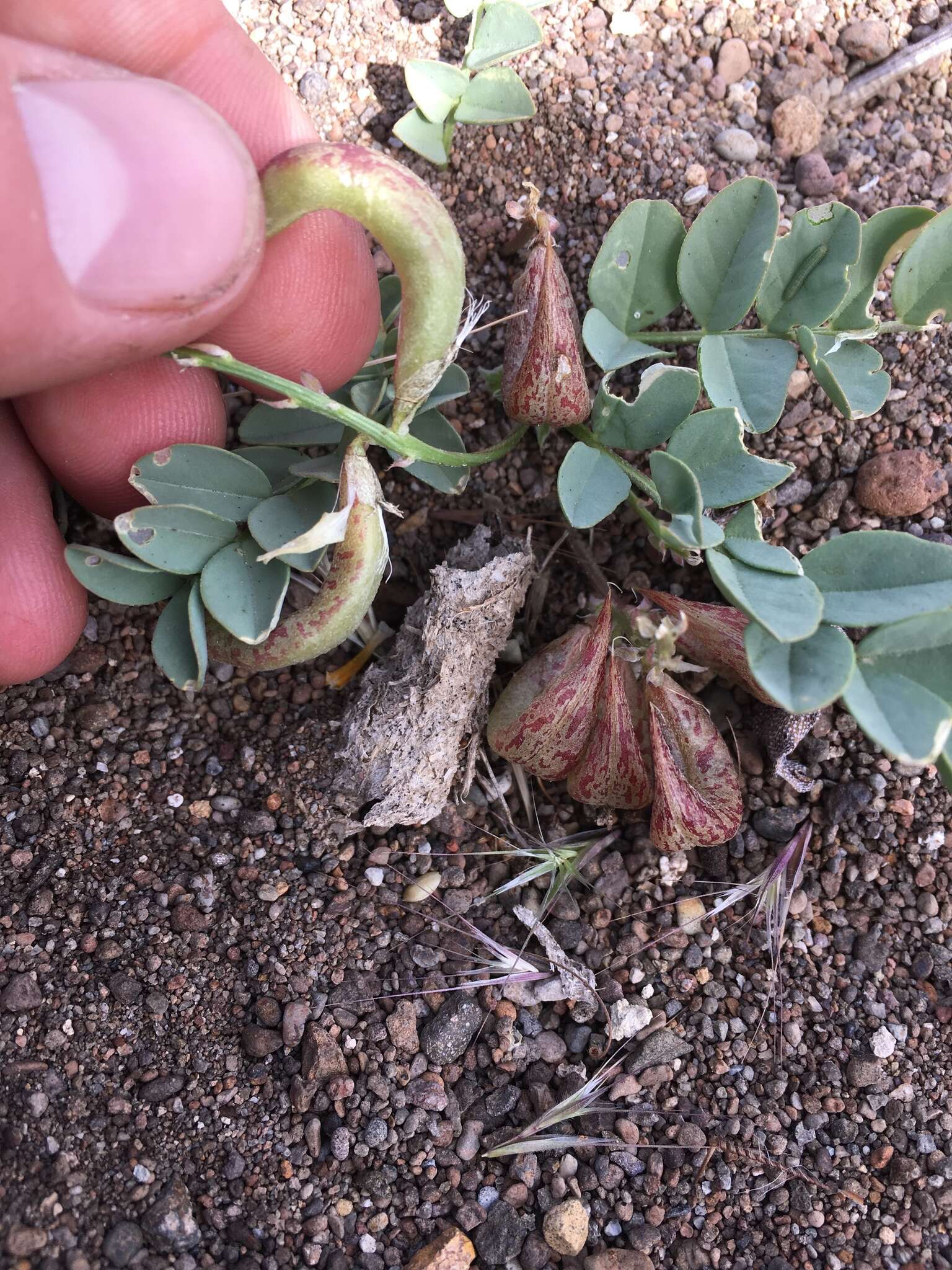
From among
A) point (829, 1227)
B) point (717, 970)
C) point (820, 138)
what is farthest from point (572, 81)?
point (829, 1227)

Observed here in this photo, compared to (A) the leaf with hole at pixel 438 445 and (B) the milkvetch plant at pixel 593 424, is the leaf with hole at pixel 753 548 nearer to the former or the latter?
(B) the milkvetch plant at pixel 593 424

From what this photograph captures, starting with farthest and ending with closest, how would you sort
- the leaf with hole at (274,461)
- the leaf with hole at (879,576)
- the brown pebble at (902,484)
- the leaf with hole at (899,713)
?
the brown pebble at (902,484) → the leaf with hole at (274,461) → the leaf with hole at (879,576) → the leaf with hole at (899,713)

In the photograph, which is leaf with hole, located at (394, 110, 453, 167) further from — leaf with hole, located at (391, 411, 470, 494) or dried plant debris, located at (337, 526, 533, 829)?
dried plant debris, located at (337, 526, 533, 829)

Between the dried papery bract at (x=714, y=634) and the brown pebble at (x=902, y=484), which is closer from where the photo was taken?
the dried papery bract at (x=714, y=634)

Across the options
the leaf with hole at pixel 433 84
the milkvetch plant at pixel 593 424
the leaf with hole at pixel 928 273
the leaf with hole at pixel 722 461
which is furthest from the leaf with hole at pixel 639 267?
the leaf with hole at pixel 433 84

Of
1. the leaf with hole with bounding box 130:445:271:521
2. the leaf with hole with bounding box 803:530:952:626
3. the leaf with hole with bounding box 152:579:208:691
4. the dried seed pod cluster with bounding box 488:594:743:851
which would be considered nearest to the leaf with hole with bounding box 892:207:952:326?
the leaf with hole with bounding box 803:530:952:626

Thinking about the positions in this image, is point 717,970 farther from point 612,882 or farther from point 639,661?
point 639,661

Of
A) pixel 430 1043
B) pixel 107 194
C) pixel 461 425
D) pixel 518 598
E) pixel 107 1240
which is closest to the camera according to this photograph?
pixel 107 194
